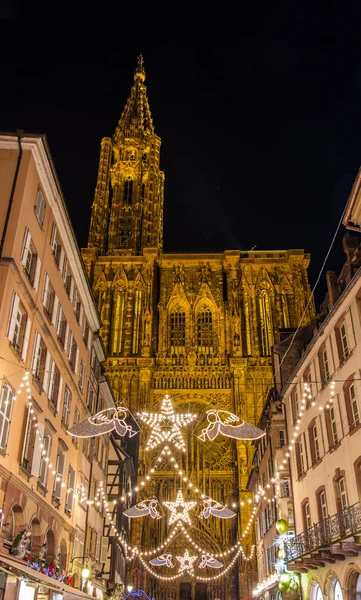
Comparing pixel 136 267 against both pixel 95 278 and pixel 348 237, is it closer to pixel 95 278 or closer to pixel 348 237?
pixel 95 278

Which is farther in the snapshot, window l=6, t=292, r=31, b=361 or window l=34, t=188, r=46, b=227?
window l=34, t=188, r=46, b=227

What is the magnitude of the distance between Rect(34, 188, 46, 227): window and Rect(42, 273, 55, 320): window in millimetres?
1986

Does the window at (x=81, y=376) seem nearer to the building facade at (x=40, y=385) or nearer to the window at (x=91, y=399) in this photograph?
the building facade at (x=40, y=385)

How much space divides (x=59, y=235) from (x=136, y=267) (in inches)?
1190

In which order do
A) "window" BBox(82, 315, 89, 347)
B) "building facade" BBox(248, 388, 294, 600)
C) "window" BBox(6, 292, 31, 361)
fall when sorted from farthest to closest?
"window" BBox(82, 315, 89, 347) → "building facade" BBox(248, 388, 294, 600) → "window" BBox(6, 292, 31, 361)

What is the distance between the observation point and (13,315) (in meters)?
16.8

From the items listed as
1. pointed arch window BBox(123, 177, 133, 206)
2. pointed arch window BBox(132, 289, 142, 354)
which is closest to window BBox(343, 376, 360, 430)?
pointed arch window BBox(132, 289, 142, 354)

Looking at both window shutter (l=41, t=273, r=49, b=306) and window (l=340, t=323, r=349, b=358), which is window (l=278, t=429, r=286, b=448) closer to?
window (l=340, t=323, r=349, b=358)

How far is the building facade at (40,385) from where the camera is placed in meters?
16.3

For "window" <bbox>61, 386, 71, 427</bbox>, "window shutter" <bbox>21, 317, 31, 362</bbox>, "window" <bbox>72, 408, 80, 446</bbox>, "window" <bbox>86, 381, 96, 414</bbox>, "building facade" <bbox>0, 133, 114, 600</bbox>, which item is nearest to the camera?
"building facade" <bbox>0, 133, 114, 600</bbox>

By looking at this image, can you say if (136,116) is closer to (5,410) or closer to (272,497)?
(272,497)

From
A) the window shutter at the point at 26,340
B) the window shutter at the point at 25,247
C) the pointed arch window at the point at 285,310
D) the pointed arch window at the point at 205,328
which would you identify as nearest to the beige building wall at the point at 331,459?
the window shutter at the point at 26,340

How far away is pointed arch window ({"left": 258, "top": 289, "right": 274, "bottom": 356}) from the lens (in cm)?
4945

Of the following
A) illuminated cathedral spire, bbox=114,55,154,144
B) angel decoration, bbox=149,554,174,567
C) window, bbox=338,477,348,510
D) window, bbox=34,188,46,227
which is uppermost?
illuminated cathedral spire, bbox=114,55,154,144
